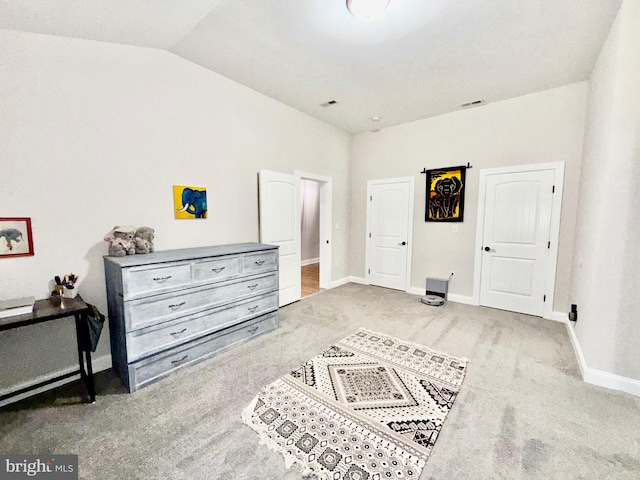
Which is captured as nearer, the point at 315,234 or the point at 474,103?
the point at 474,103

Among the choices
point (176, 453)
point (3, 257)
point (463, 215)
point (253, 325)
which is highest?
point (463, 215)

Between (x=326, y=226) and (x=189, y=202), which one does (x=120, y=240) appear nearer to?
(x=189, y=202)

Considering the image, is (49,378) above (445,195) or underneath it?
underneath

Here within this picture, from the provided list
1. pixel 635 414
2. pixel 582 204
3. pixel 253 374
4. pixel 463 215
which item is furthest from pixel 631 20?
pixel 253 374

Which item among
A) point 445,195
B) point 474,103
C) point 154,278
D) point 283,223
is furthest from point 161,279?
point 474,103

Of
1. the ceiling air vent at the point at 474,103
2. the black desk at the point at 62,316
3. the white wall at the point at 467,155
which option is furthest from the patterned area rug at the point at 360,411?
the ceiling air vent at the point at 474,103

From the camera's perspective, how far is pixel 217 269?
2.59 meters

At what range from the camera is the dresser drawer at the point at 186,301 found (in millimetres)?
2080

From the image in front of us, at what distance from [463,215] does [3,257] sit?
5.13 m

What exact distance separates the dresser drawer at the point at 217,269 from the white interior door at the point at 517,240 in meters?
3.61

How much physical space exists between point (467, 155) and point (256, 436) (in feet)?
14.6

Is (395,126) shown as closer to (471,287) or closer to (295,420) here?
(471,287)

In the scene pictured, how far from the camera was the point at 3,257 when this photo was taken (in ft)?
6.29

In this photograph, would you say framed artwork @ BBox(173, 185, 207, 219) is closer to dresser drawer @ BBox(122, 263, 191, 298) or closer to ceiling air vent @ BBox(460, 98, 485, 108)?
dresser drawer @ BBox(122, 263, 191, 298)
